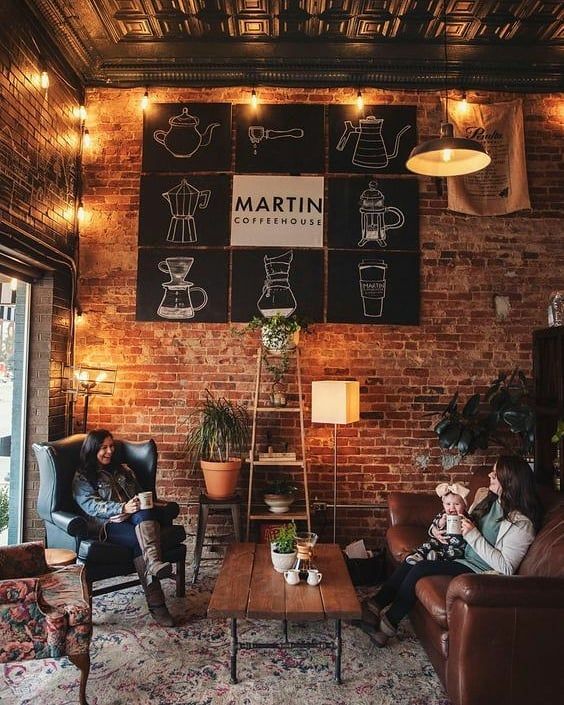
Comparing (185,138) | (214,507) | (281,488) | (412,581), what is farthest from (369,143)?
(412,581)

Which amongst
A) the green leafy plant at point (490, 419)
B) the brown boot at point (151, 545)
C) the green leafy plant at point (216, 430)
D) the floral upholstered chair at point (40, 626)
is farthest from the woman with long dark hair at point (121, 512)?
the green leafy plant at point (490, 419)

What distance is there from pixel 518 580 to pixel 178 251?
12.8ft

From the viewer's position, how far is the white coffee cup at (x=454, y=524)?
3230 millimetres

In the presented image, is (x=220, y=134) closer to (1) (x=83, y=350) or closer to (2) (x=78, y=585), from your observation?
(1) (x=83, y=350)

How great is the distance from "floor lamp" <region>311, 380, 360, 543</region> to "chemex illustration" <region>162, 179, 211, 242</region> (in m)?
1.86

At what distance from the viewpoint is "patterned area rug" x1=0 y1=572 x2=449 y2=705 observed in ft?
9.30

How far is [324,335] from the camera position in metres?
5.20

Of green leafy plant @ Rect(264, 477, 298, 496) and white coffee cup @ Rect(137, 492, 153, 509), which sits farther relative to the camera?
green leafy plant @ Rect(264, 477, 298, 496)

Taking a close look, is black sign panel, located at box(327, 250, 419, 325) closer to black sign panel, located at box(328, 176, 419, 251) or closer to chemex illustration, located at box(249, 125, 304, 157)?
black sign panel, located at box(328, 176, 419, 251)

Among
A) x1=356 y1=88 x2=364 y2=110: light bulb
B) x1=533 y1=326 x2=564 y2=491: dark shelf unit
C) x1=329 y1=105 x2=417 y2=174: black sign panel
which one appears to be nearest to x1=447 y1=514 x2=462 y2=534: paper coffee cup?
x1=533 y1=326 x2=564 y2=491: dark shelf unit

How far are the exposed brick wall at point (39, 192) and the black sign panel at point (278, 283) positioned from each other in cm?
153

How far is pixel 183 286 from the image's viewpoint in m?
5.23

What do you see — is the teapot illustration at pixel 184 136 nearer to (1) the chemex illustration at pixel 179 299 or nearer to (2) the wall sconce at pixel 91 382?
(1) the chemex illustration at pixel 179 299

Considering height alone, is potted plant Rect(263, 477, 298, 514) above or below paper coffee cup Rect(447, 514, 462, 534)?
below
